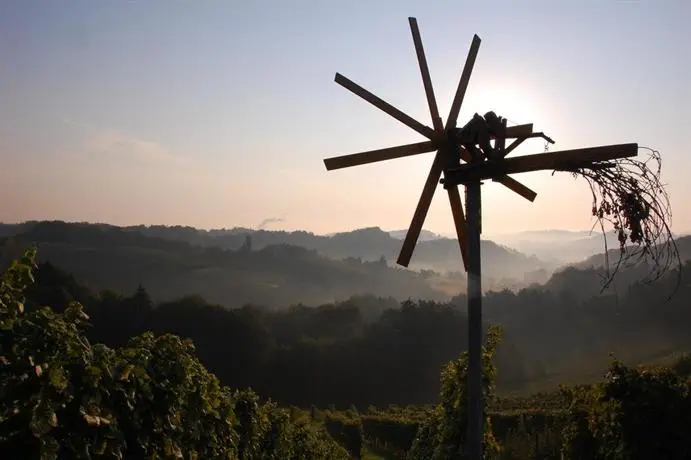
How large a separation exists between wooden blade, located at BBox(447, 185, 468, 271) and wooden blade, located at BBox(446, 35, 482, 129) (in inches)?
28.6

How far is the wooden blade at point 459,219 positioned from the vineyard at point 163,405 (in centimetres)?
313

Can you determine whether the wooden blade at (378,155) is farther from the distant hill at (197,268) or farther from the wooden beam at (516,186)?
the distant hill at (197,268)

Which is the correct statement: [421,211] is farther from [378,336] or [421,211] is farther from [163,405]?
[378,336]

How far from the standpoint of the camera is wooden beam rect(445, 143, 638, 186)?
14.4 ft

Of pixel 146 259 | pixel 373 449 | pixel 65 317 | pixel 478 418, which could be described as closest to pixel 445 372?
pixel 478 418

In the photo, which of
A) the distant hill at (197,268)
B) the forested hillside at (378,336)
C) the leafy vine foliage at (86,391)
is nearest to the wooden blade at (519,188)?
the leafy vine foliage at (86,391)

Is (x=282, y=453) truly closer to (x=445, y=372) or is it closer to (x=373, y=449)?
(x=445, y=372)

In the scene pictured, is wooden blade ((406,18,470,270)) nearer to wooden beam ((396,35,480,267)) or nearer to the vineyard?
wooden beam ((396,35,480,267))

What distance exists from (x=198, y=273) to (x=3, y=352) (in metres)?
118

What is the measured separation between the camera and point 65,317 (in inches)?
190

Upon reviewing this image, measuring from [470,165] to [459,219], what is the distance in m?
0.70

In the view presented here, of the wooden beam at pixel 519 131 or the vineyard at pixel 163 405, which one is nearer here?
the vineyard at pixel 163 405

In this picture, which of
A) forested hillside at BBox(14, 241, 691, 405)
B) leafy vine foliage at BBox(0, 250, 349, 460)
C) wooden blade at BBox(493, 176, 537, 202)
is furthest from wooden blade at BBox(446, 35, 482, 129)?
forested hillside at BBox(14, 241, 691, 405)

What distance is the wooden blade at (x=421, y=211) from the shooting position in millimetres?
5473
